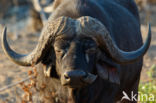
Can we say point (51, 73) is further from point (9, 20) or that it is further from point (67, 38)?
point (9, 20)

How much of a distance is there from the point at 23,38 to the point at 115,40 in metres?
6.57

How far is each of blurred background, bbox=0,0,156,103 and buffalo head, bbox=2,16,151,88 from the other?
2.10ft

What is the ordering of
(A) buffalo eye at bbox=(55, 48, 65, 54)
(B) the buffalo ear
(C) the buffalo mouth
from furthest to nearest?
(B) the buffalo ear, (A) buffalo eye at bbox=(55, 48, 65, 54), (C) the buffalo mouth

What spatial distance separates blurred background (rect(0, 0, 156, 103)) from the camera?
5.38 m

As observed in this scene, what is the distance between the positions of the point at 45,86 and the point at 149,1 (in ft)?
35.4

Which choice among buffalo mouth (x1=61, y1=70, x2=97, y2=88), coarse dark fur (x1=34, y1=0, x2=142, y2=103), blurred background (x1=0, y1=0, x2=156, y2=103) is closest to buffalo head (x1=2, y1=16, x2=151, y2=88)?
buffalo mouth (x1=61, y1=70, x2=97, y2=88)

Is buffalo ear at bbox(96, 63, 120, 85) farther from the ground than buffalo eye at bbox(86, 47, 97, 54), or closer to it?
closer to it

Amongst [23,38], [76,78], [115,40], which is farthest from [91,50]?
[23,38]

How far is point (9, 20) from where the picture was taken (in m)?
12.6

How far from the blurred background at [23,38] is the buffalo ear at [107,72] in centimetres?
98

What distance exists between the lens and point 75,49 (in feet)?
7.79

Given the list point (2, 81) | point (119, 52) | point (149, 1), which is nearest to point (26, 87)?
point (119, 52)

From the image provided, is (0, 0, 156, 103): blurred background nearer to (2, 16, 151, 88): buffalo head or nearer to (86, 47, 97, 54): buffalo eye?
(2, 16, 151, 88): buffalo head

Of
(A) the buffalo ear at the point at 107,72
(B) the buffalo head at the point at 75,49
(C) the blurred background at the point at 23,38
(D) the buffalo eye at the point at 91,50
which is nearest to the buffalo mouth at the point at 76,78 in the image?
(B) the buffalo head at the point at 75,49
